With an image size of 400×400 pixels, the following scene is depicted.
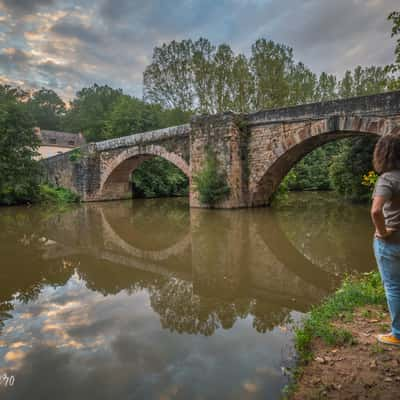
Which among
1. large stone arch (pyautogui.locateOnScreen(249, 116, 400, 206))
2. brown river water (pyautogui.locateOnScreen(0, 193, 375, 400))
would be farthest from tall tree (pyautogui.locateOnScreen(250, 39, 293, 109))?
brown river water (pyautogui.locateOnScreen(0, 193, 375, 400))

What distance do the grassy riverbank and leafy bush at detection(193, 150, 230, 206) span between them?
826cm

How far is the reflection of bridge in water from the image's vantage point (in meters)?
3.59

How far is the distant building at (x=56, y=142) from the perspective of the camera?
3025cm

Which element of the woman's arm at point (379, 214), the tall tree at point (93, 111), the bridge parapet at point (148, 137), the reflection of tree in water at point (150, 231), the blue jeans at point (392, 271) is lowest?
the reflection of tree in water at point (150, 231)

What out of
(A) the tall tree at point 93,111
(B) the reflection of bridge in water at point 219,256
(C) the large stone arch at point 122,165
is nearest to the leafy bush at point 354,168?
(B) the reflection of bridge in water at point 219,256

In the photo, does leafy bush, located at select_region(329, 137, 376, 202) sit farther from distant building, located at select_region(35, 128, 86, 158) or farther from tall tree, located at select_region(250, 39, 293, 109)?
distant building, located at select_region(35, 128, 86, 158)

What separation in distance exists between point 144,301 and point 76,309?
0.68 metres

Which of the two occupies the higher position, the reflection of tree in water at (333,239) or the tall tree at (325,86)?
the tall tree at (325,86)

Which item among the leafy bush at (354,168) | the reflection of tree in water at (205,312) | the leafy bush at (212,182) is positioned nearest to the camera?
the reflection of tree in water at (205,312)

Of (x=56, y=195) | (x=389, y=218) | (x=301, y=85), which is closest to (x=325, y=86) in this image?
(x=301, y=85)

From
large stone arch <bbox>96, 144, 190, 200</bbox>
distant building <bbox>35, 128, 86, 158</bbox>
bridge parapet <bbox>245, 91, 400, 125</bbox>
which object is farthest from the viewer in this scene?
distant building <bbox>35, 128, 86, 158</bbox>

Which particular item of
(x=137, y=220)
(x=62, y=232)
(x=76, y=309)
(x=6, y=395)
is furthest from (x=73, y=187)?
(x=6, y=395)

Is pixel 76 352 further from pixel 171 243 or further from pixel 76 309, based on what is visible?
pixel 171 243

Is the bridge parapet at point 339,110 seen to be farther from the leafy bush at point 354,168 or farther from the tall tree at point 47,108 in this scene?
the tall tree at point 47,108
